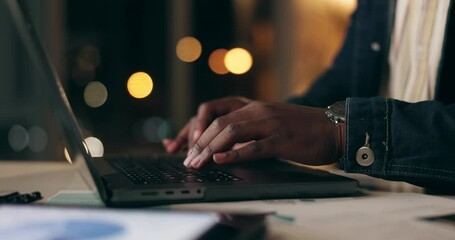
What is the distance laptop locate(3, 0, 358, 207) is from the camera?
2.07 ft

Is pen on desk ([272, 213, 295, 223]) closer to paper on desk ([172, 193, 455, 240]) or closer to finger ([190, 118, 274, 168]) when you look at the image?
paper on desk ([172, 193, 455, 240])

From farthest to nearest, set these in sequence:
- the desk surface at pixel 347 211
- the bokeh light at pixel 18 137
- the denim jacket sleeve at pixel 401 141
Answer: the bokeh light at pixel 18 137
the denim jacket sleeve at pixel 401 141
the desk surface at pixel 347 211

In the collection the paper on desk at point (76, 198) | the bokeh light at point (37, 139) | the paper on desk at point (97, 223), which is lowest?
the bokeh light at point (37, 139)

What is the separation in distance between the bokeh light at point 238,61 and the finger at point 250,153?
3.47 m

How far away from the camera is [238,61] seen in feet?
14.1

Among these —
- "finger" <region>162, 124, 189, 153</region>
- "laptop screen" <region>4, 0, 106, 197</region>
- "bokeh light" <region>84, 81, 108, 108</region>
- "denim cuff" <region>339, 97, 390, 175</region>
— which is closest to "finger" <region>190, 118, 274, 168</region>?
"denim cuff" <region>339, 97, 390, 175</region>

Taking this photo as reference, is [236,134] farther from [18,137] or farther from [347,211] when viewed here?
[18,137]

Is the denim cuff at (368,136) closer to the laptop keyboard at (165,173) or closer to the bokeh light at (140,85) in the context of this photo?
the laptop keyboard at (165,173)

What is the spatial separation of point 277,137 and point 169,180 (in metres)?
0.17

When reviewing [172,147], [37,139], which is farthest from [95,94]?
[172,147]

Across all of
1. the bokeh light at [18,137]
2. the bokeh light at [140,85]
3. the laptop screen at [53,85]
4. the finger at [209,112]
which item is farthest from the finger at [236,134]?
the bokeh light at [140,85]

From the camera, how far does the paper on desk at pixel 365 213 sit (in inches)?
21.0

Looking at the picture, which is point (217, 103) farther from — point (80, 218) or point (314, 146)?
point (80, 218)

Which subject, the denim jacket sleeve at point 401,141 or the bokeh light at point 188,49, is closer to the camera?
the denim jacket sleeve at point 401,141
